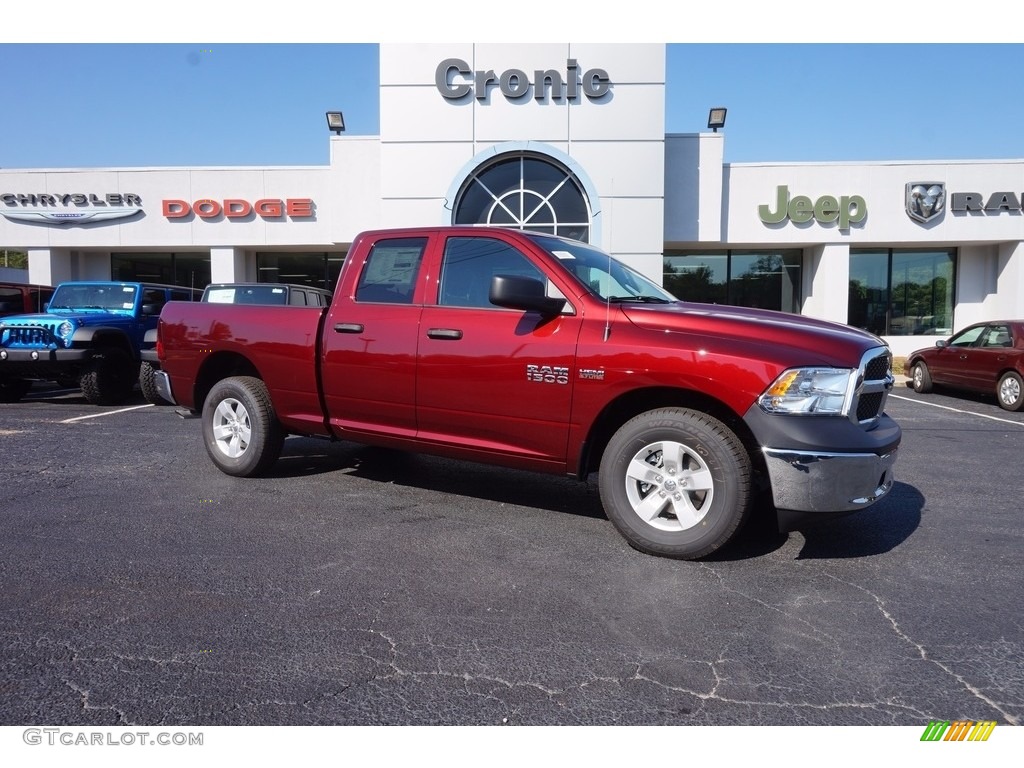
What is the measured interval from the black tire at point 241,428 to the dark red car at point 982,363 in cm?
1120

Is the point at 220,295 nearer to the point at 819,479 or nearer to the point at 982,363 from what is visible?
the point at 819,479

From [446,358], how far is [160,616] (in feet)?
7.35

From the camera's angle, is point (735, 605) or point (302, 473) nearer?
point (735, 605)

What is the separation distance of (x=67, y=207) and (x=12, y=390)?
13161 mm

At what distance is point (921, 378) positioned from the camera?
13773 mm

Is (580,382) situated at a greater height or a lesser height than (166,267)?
lesser

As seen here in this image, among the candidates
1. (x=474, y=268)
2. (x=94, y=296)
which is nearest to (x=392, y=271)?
(x=474, y=268)

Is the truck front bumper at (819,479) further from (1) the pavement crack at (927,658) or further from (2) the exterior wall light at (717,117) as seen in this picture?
(2) the exterior wall light at (717,117)

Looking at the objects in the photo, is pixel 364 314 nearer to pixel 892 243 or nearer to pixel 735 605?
pixel 735 605

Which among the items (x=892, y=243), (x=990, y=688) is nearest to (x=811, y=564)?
(x=990, y=688)

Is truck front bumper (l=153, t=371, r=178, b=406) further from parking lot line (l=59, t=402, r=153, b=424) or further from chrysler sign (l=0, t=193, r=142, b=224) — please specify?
chrysler sign (l=0, t=193, r=142, b=224)

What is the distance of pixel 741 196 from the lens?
67.6ft

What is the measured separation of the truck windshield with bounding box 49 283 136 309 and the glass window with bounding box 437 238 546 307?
8.60 metres
